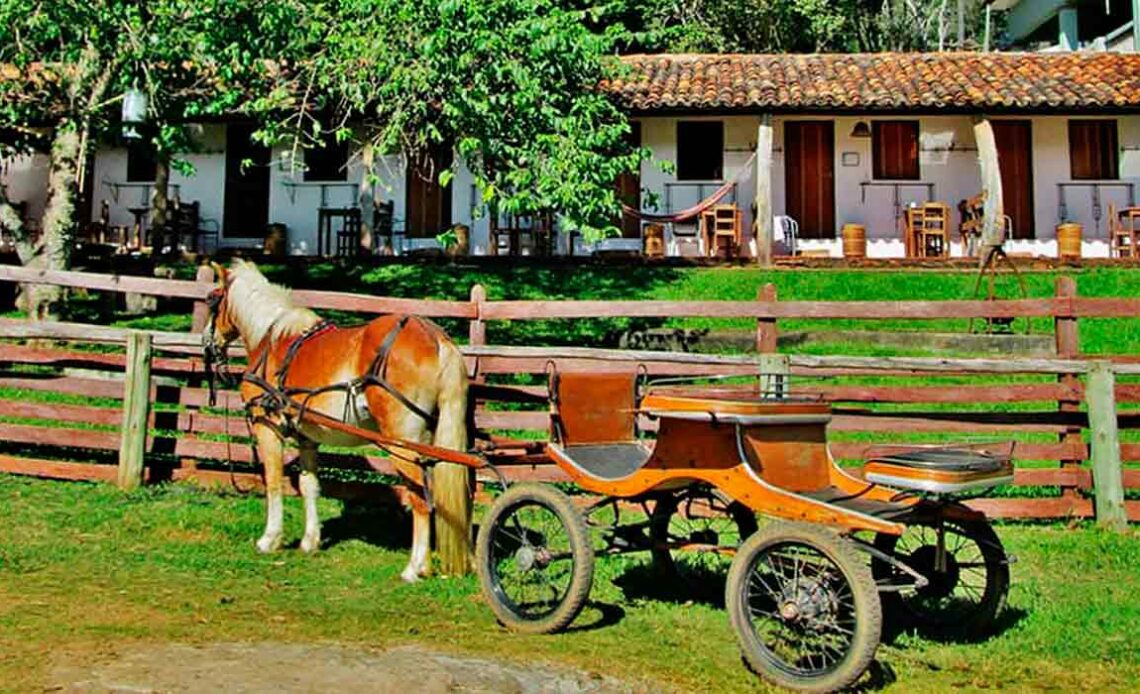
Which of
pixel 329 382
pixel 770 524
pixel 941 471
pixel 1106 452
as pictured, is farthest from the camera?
pixel 1106 452

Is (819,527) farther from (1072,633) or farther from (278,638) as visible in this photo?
(278,638)

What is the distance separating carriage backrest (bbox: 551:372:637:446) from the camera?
514 centimetres

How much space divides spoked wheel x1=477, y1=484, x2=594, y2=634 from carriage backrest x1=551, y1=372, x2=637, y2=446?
488mm

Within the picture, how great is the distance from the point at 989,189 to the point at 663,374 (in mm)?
11126

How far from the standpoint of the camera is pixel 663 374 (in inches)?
277

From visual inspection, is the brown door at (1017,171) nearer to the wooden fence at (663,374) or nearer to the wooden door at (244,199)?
the wooden fence at (663,374)

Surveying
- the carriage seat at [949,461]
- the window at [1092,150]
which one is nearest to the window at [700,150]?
the window at [1092,150]

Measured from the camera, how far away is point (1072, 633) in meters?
4.68

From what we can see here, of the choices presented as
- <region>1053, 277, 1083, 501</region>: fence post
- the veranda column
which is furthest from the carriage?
the veranda column

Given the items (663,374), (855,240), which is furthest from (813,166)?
(663,374)

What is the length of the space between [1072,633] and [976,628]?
558 mm

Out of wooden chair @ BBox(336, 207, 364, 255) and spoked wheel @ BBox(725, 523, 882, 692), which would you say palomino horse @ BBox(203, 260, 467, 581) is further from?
wooden chair @ BBox(336, 207, 364, 255)

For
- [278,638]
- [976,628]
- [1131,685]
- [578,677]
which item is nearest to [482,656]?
[578,677]

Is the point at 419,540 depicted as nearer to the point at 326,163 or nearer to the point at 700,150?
the point at 700,150
